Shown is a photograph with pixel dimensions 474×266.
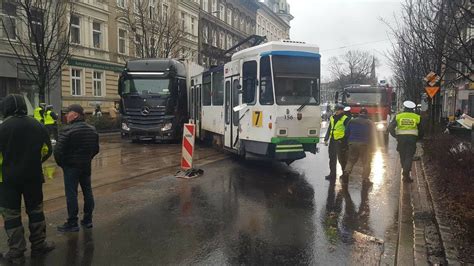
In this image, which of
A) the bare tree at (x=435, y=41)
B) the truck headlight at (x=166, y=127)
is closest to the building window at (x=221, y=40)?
the bare tree at (x=435, y=41)

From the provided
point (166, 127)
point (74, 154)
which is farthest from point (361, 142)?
point (166, 127)

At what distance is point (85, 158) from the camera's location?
610 cm

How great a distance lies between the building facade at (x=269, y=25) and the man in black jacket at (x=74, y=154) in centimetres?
6599

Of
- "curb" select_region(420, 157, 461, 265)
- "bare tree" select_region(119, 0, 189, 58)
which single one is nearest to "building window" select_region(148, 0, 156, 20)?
"bare tree" select_region(119, 0, 189, 58)

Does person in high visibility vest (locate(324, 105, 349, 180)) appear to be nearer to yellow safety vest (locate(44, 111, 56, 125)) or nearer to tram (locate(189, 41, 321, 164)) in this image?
tram (locate(189, 41, 321, 164))

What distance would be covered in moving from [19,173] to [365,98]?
63.3ft

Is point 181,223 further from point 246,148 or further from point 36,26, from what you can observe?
point 36,26

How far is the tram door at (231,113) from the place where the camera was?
41.4 feet

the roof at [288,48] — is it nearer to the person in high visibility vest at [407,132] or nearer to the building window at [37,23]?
the person in high visibility vest at [407,132]

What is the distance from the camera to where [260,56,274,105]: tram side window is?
1089cm

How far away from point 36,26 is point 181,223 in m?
16.6

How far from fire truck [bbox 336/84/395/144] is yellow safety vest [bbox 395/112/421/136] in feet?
37.7

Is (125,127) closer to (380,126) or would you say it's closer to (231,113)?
(231,113)

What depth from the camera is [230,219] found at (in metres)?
6.92
